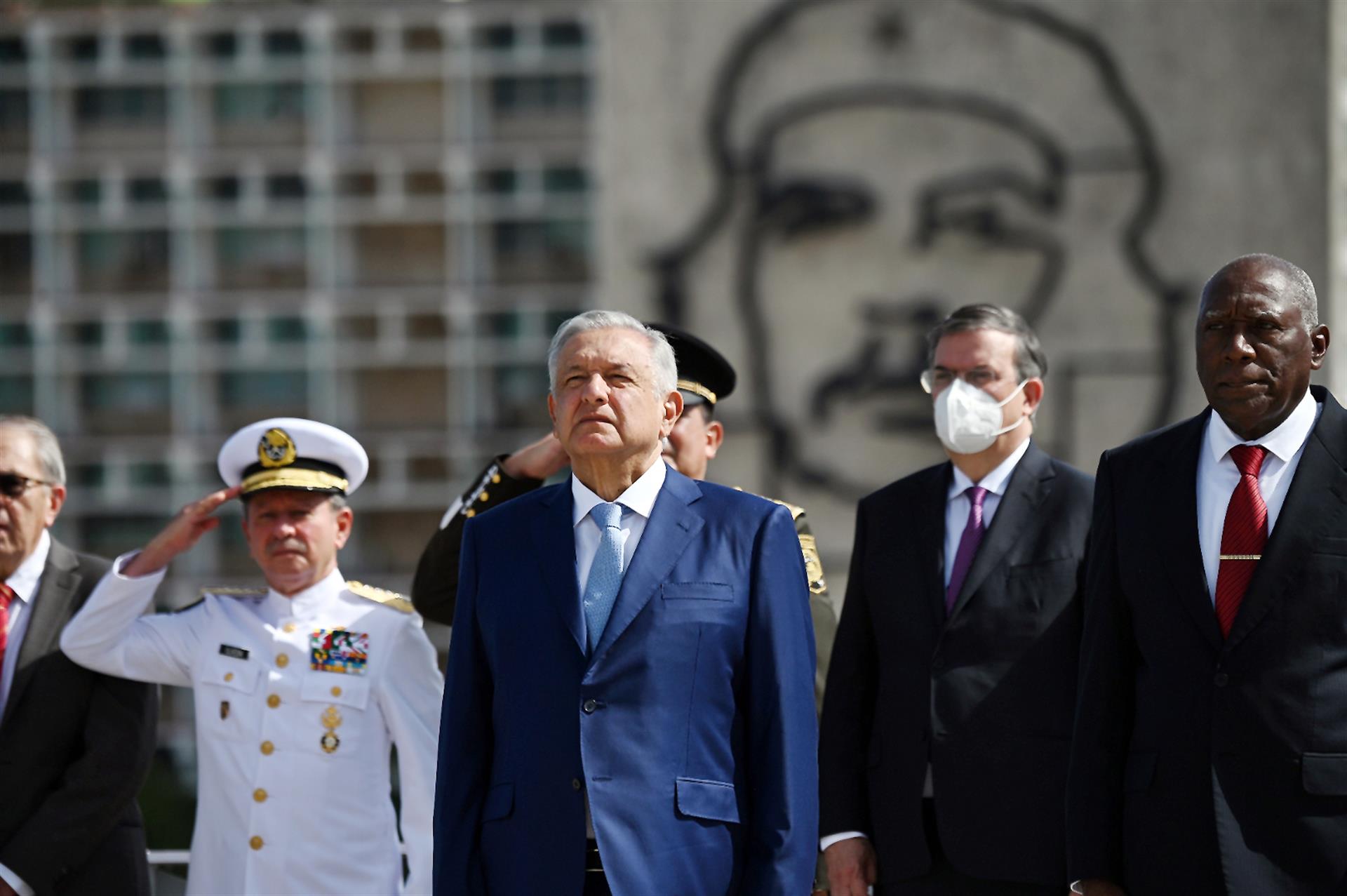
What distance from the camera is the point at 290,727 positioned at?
3.46 m

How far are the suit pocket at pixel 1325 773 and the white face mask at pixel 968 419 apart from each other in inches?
42.3

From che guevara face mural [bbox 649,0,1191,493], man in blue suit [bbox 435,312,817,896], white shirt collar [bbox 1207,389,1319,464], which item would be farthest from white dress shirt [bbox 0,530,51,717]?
che guevara face mural [bbox 649,0,1191,493]

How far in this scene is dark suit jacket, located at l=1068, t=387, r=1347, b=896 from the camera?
2637 millimetres

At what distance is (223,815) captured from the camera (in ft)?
11.3

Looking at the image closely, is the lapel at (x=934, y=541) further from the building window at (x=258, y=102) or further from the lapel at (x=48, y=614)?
the building window at (x=258, y=102)

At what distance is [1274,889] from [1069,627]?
807 mm

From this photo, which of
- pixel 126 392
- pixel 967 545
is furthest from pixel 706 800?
pixel 126 392

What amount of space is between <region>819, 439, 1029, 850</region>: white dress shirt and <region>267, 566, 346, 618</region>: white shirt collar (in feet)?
3.62

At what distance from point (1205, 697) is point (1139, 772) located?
0.17 m

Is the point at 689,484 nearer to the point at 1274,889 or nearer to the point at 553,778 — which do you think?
the point at 553,778

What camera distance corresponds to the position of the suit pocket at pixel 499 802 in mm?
2629

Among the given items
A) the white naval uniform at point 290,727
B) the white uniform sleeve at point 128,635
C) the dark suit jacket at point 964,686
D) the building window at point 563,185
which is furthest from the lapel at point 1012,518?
the building window at point 563,185

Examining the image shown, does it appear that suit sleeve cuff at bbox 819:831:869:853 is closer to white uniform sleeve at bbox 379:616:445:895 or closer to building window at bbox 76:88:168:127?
white uniform sleeve at bbox 379:616:445:895

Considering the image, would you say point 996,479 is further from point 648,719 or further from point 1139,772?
point 648,719
